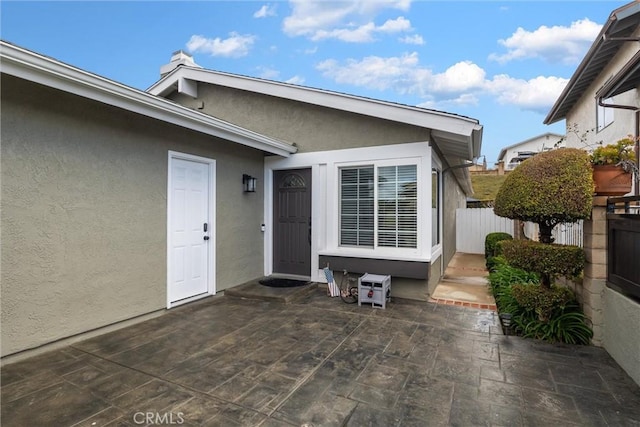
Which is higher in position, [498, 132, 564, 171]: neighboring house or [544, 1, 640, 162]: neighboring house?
[498, 132, 564, 171]: neighboring house

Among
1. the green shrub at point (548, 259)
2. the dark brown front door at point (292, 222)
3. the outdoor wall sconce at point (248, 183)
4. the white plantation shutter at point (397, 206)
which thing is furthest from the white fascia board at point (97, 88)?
the green shrub at point (548, 259)

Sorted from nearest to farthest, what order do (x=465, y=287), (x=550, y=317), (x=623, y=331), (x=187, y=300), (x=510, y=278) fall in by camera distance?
(x=623, y=331) → (x=550, y=317) → (x=187, y=300) → (x=510, y=278) → (x=465, y=287)

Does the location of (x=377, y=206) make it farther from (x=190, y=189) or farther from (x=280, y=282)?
(x=190, y=189)

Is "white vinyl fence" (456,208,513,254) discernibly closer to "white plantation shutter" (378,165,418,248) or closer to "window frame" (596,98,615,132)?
"window frame" (596,98,615,132)

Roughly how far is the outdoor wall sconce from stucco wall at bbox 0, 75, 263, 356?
1.34 meters

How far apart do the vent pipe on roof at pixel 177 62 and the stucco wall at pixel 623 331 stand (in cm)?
866

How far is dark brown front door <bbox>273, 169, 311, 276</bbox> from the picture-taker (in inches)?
261

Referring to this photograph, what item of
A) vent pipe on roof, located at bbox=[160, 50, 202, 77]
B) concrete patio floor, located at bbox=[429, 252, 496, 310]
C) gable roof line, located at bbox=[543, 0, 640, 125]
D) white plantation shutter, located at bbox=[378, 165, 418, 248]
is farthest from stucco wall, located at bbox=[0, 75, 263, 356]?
gable roof line, located at bbox=[543, 0, 640, 125]

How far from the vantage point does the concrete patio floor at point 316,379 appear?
238 cm

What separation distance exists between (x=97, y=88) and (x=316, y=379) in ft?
12.1

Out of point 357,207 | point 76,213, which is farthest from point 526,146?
point 76,213

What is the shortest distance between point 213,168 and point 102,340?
302 cm

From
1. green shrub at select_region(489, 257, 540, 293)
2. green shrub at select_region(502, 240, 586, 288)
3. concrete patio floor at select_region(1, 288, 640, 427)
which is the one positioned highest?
green shrub at select_region(502, 240, 586, 288)

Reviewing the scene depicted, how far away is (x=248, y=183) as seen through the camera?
632 centimetres
